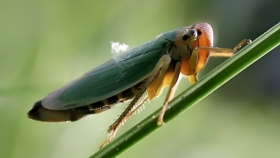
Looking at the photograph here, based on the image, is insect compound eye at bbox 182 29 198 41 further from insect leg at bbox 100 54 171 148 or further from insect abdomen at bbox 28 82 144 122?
insect abdomen at bbox 28 82 144 122

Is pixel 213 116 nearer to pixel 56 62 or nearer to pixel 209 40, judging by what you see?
pixel 56 62

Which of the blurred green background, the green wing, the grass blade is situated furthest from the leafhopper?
the blurred green background

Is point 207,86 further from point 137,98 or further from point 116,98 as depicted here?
point 116,98

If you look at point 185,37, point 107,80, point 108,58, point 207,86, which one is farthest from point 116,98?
point 108,58

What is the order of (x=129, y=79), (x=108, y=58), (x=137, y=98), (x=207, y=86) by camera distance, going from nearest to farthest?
(x=207, y=86), (x=137, y=98), (x=129, y=79), (x=108, y=58)

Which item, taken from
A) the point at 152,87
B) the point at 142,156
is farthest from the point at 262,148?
the point at 152,87
